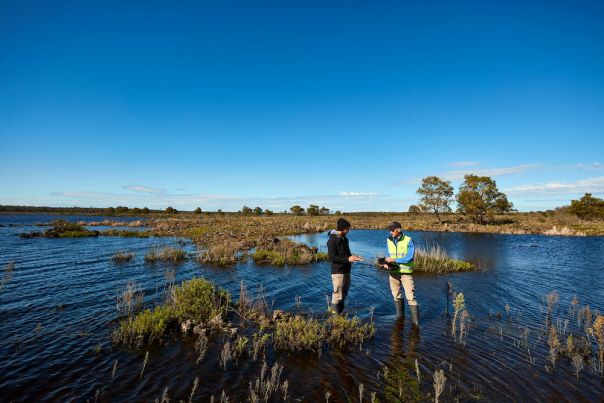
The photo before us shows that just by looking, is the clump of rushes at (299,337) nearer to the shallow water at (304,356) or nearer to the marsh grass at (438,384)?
the shallow water at (304,356)

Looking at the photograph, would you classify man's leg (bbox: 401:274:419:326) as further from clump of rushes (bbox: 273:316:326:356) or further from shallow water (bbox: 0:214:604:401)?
clump of rushes (bbox: 273:316:326:356)

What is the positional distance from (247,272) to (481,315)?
10.7 metres

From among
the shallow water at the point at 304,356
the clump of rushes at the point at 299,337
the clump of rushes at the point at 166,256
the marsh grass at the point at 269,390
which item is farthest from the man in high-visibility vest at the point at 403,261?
the clump of rushes at the point at 166,256

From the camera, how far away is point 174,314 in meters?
8.29

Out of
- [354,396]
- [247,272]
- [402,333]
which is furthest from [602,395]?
[247,272]

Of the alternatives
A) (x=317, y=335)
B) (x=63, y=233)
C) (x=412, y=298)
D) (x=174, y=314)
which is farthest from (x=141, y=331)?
(x=63, y=233)

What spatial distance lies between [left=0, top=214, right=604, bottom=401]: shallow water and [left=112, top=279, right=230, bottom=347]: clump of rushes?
41 centimetres

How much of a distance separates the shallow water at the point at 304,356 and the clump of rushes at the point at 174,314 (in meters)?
0.41

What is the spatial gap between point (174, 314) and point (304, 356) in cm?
389

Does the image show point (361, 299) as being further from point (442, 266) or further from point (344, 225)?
point (442, 266)

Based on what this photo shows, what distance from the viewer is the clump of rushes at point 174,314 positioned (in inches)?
290

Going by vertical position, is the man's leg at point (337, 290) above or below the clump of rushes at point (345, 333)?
above

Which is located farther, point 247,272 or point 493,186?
point 493,186

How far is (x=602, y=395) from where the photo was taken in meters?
5.24
